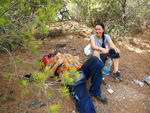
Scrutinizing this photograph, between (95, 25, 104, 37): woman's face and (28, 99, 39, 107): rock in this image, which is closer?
(28, 99, 39, 107): rock

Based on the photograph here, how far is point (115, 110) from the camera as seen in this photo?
1834 millimetres

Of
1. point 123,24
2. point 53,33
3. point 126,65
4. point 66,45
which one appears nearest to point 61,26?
point 53,33

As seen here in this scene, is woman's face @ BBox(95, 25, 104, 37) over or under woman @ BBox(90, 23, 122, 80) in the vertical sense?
over

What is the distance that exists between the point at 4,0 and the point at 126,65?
331cm

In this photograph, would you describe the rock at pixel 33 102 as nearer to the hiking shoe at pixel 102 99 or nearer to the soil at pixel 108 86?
the soil at pixel 108 86

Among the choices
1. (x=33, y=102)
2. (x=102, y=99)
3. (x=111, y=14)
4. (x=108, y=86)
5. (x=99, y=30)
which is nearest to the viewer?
(x=33, y=102)

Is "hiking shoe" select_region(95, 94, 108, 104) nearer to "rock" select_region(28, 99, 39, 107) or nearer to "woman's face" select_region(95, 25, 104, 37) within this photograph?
"rock" select_region(28, 99, 39, 107)

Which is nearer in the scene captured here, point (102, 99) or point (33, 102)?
point (33, 102)

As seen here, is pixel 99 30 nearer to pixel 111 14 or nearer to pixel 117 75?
pixel 117 75

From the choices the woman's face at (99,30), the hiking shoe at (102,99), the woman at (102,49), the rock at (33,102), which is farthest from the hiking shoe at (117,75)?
the rock at (33,102)

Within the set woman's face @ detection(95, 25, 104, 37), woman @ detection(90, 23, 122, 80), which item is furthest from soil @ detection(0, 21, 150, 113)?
woman's face @ detection(95, 25, 104, 37)

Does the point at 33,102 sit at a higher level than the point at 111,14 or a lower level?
lower

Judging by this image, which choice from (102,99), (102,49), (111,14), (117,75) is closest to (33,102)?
(102,99)

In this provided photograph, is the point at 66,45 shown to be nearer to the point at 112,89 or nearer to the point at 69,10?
the point at 112,89
